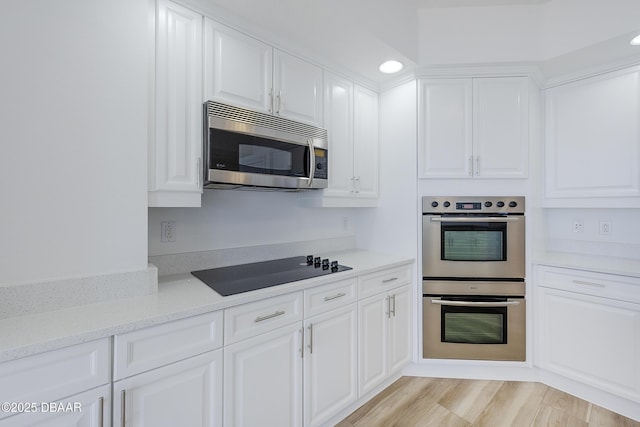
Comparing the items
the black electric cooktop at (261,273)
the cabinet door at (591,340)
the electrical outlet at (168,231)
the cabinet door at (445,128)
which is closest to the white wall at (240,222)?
the electrical outlet at (168,231)

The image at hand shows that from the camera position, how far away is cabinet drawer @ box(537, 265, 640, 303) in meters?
1.88

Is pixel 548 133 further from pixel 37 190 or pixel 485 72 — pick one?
pixel 37 190

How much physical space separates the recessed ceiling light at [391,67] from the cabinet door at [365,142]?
23cm

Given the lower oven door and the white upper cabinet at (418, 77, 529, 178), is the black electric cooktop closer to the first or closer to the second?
the lower oven door

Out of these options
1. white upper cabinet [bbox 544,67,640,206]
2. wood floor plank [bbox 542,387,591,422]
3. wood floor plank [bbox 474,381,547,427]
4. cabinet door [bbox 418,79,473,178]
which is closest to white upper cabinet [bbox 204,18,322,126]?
cabinet door [bbox 418,79,473,178]

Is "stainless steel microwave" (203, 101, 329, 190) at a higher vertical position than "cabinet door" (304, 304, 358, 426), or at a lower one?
higher

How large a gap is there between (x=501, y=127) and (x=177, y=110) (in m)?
2.23

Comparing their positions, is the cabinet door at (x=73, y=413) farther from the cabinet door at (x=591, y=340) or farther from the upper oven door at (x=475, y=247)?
the cabinet door at (x=591, y=340)

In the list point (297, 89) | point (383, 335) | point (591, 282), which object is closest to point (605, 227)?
point (591, 282)

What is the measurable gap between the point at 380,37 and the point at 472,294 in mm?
1934

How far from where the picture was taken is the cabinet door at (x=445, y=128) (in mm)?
2301

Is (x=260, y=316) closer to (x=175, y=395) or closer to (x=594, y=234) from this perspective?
(x=175, y=395)

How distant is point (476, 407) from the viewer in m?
1.99

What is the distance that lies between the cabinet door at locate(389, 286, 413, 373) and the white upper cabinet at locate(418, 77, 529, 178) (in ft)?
3.11
